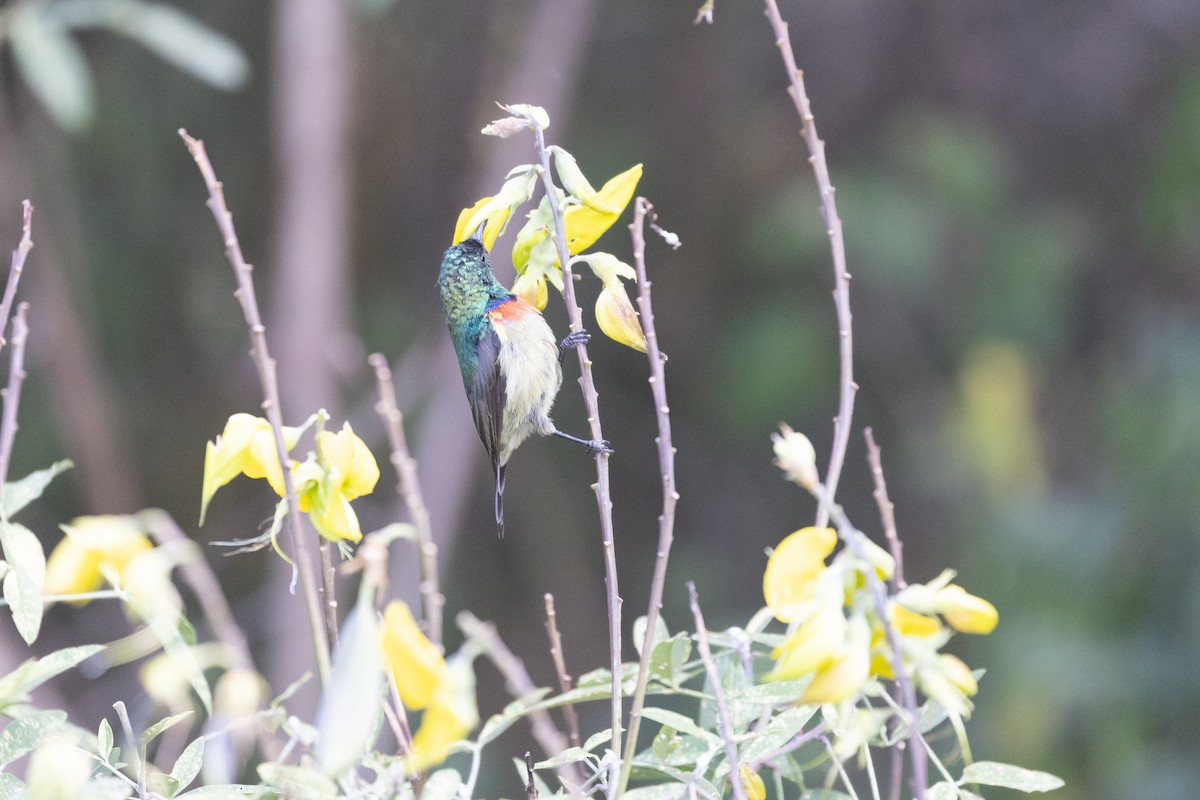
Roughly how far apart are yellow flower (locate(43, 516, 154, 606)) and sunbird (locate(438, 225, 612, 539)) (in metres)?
0.73

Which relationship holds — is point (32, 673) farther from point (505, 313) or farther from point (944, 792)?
point (505, 313)

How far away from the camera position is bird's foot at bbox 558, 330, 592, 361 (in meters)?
0.76

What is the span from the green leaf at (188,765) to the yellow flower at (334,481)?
0.16m

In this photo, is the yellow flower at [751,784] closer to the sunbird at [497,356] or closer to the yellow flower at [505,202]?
the yellow flower at [505,202]

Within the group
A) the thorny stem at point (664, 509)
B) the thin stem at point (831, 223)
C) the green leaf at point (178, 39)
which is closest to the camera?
the thorny stem at point (664, 509)

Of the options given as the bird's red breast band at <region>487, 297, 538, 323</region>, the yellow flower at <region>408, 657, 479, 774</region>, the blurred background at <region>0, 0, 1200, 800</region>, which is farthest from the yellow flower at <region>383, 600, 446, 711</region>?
the blurred background at <region>0, 0, 1200, 800</region>

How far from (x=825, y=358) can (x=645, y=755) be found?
2850 mm

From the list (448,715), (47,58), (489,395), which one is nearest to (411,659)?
(448,715)

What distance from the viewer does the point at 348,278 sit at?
3.17 m

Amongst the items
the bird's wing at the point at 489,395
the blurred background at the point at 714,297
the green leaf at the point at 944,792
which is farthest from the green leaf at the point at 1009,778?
the blurred background at the point at 714,297

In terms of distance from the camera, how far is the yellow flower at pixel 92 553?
0.60 metres

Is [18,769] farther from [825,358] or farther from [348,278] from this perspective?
[825,358]

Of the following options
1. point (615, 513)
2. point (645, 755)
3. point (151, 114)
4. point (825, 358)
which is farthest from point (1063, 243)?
point (645, 755)

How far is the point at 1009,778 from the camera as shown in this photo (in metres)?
0.69
